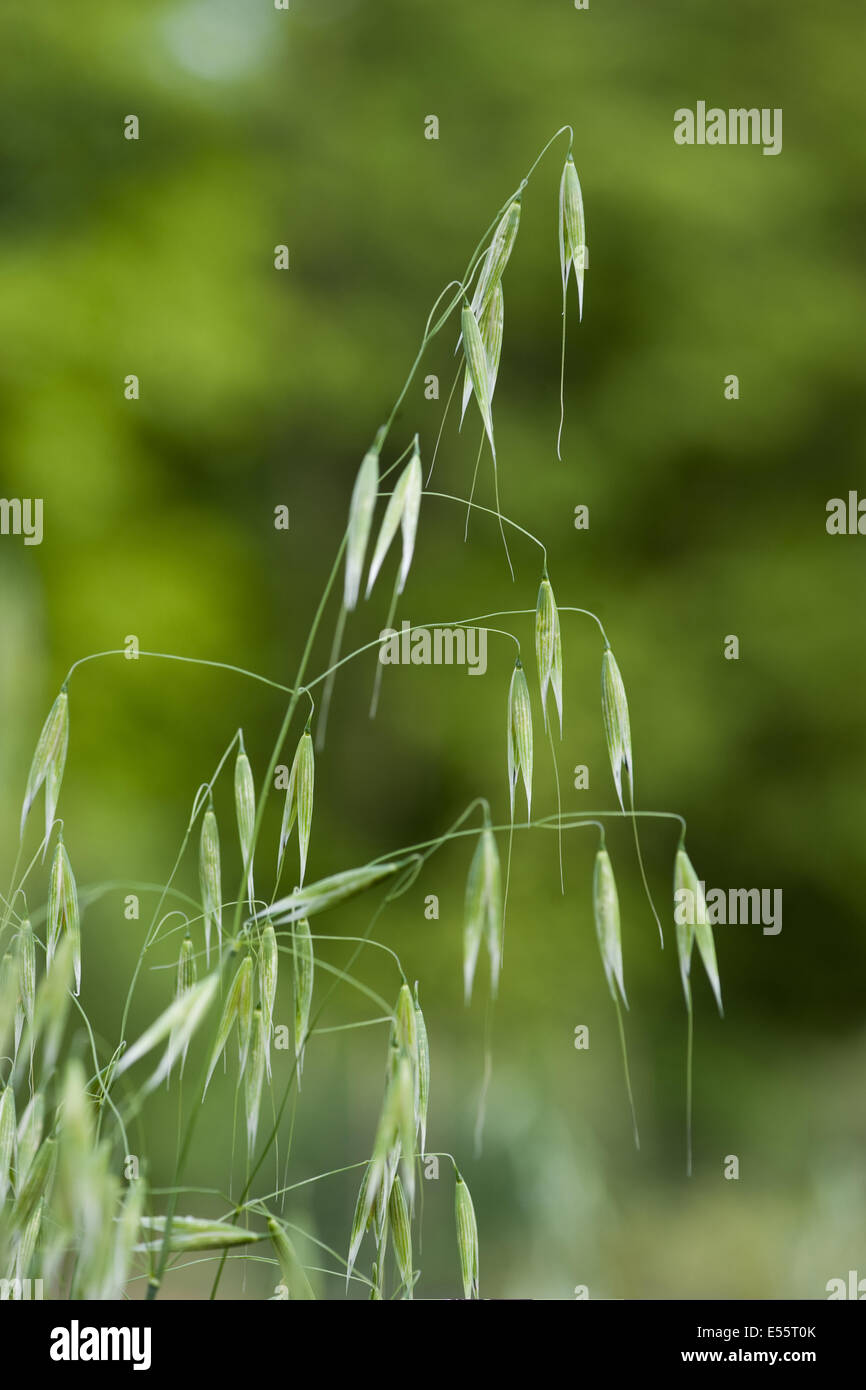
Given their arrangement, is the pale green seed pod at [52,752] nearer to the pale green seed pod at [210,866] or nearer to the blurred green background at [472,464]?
the pale green seed pod at [210,866]

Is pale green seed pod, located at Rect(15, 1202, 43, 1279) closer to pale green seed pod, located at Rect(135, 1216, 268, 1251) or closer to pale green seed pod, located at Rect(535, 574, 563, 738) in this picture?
pale green seed pod, located at Rect(135, 1216, 268, 1251)

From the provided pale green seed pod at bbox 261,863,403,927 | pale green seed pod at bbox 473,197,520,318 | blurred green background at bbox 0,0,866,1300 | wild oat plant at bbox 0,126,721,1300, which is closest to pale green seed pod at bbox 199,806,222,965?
wild oat plant at bbox 0,126,721,1300

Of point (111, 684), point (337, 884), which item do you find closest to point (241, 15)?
point (111, 684)

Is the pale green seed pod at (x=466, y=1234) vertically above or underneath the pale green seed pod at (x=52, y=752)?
underneath

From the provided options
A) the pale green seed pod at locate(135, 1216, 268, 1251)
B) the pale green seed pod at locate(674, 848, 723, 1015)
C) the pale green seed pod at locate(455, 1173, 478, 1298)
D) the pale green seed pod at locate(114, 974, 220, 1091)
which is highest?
the pale green seed pod at locate(674, 848, 723, 1015)

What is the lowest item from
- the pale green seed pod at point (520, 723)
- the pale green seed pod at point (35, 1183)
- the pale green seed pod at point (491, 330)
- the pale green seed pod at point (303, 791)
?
the pale green seed pod at point (35, 1183)

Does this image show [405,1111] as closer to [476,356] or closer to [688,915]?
[688,915]

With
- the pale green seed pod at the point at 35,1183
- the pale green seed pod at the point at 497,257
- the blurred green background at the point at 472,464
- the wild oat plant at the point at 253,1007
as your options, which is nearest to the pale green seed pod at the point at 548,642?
the wild oat plant at the point at 253,1007

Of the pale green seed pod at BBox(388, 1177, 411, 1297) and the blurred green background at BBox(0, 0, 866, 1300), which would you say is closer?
the pale green seed pod at BBox(388, 1177, 411, 1297)
